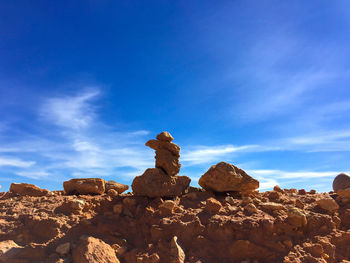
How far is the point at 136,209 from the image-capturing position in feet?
31.0

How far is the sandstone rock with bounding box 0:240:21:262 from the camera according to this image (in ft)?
24.6

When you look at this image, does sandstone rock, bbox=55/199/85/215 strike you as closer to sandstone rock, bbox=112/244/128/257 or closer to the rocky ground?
the rocky ground

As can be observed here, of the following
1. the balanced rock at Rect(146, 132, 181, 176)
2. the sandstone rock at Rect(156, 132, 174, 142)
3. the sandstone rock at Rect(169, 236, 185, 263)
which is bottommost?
the sandstone rock at Rect(169, 236, 185, 263)

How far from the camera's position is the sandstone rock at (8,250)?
748 cm

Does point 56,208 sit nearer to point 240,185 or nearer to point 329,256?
point 240,185

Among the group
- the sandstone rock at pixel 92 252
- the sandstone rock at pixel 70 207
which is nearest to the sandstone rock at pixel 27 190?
the sandstone rock at pixel 70 207

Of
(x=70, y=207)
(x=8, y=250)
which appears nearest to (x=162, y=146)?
(x=70, y=207)

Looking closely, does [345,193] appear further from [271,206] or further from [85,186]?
[85,186]

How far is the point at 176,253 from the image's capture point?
7.53m

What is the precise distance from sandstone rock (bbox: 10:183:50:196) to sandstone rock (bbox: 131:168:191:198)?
10.8 feet

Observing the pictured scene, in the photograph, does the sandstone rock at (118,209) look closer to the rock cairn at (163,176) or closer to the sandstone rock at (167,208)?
the rock cairn at (163,176)

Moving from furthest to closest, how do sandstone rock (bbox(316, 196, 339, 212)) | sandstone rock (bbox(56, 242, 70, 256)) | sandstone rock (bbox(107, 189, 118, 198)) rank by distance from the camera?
sandstone rock (bbox(107, 189, 118, 198)) < sandstone rock (bbox(316, 196, 339, 212)) < sandstone rock (bbox(56, 242, 70, 256))

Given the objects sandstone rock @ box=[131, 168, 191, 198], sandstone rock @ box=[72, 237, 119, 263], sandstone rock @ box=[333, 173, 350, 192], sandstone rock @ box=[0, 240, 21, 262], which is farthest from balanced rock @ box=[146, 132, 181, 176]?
sandstone rock @ box=[333, 173, 350, 192]

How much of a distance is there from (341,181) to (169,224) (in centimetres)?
968
